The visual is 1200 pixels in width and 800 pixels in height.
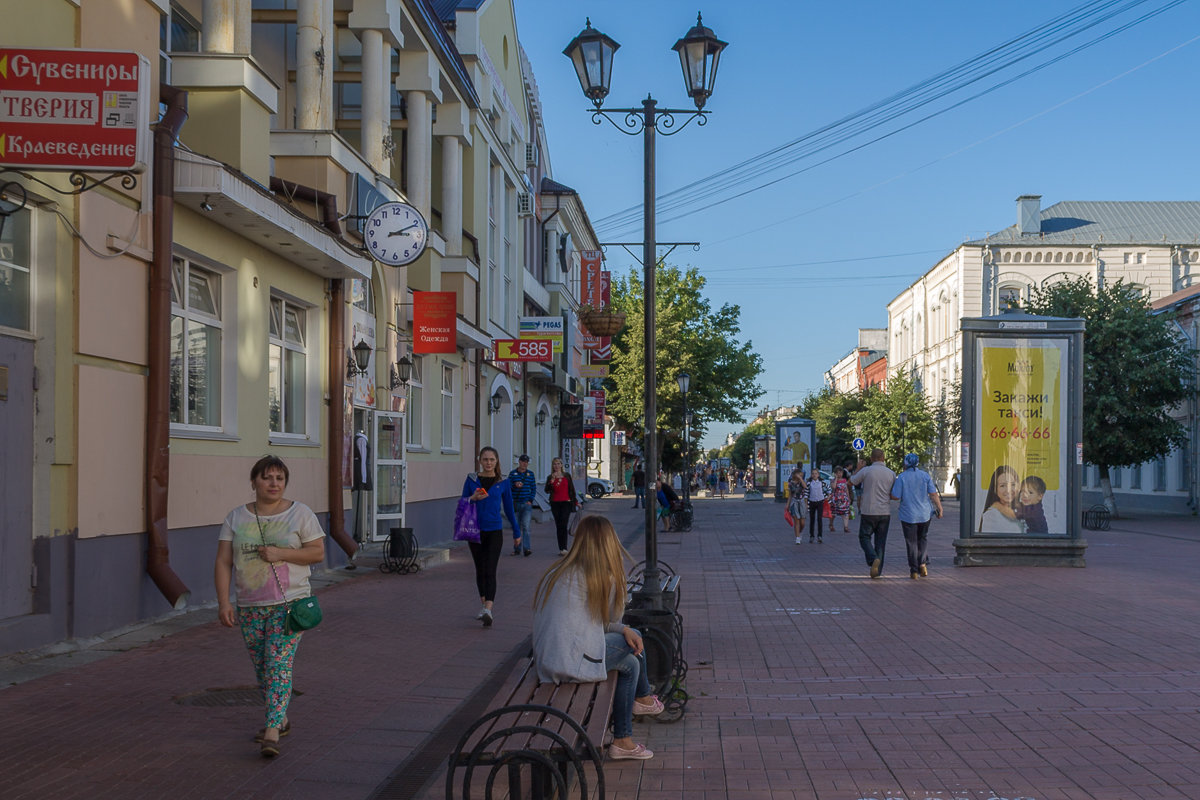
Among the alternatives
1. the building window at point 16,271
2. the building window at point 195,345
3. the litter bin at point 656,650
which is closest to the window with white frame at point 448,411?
the building window at point 195,345

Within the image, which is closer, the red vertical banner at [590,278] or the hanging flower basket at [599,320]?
the hanging flower basket at [599,320]

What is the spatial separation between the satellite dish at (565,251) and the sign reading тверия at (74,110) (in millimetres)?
35731

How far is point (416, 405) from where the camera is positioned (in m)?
21.8

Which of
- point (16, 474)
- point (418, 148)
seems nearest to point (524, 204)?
point (418, 148)

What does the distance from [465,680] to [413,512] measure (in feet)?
41.1

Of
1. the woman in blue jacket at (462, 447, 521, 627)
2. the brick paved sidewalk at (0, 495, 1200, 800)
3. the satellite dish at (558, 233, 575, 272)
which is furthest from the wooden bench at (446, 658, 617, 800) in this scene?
the satellite dish at (558, 233, 575, 272)

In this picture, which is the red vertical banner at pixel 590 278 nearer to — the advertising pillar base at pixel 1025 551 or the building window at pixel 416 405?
the building window at pixel 416 405

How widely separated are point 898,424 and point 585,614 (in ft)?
200

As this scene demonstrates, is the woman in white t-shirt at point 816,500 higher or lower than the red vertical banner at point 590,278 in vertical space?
lower

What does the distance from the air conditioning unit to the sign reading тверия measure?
26.1 m

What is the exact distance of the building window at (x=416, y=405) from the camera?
2148 centimetres

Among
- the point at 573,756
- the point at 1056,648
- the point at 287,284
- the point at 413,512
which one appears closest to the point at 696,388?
the point at 413,512

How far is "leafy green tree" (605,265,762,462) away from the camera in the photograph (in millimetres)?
59541

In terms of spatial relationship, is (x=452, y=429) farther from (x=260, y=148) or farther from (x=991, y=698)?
(x=991, y=698)
